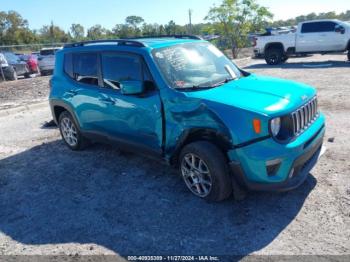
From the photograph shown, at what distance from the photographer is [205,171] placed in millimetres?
3799

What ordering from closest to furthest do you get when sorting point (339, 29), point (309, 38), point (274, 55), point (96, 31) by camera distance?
point (339, 29) → point (309, 38) → point (274, 55) → point (96, 31)

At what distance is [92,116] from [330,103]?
556 cm

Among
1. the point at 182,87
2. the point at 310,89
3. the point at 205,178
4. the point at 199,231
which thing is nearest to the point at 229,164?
the point at 205,178

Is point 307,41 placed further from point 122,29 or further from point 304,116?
point 122,29

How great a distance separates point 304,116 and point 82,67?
335 cm

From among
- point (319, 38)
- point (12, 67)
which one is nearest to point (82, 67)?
point (12, 67)

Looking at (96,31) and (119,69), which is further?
(96,31)

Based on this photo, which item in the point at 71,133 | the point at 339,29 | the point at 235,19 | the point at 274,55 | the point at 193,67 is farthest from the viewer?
the point at 235,19

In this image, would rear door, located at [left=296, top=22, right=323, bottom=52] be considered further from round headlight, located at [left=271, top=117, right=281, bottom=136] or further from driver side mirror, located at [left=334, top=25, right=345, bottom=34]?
round headlight, located at [left=271, top=117, right=281, bottom=136]

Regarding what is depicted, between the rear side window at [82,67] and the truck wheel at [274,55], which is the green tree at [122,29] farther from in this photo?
the rear side window at [82,67]

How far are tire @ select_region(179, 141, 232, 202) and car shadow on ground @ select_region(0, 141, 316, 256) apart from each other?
15 centimetres

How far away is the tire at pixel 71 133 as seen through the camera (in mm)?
5766

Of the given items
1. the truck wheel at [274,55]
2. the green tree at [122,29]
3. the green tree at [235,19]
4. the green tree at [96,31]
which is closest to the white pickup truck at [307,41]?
the truck wheel at [274,55]

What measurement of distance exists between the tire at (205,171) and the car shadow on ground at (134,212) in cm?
15
